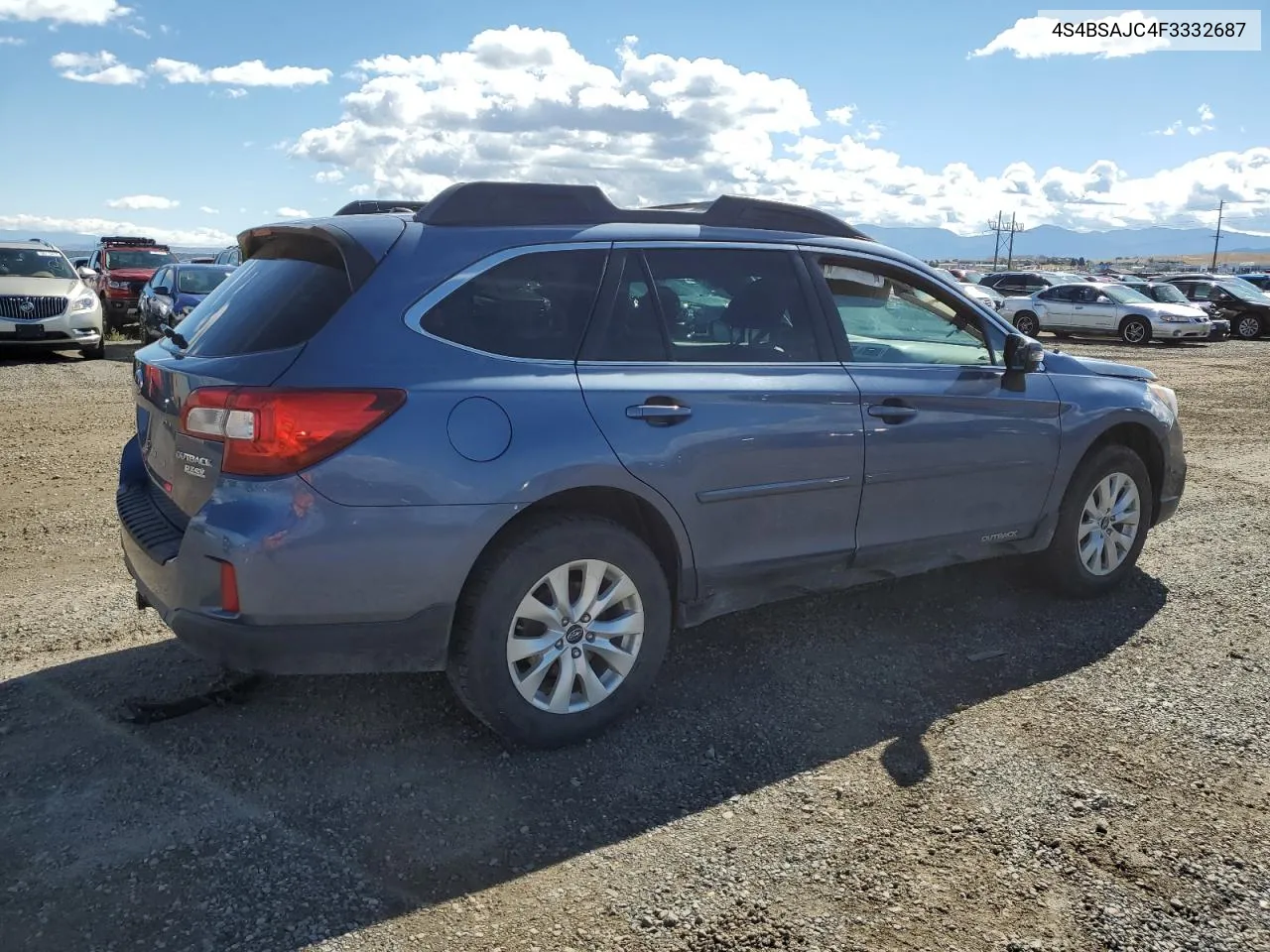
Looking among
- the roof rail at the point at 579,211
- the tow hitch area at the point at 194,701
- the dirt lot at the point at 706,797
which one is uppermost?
the roof rail at the point at 579,211

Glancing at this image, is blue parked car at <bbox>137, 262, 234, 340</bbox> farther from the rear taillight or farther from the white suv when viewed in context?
the rear taillight

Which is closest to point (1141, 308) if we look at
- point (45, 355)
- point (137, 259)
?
point (45, 355)

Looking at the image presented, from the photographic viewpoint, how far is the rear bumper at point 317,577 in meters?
3.07

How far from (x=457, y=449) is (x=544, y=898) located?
4.34 ft

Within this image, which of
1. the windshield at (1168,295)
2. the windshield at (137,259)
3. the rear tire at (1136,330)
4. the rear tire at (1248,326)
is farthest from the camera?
the rear tire at (1248,326)

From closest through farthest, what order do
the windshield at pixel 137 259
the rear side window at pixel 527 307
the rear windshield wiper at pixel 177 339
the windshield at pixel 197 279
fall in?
the rear side window at pixel 527 307 → the rear windshield wiper at pixel 177 339 → the windshield at pixel 197 279 → the windshield at pixel 137 259

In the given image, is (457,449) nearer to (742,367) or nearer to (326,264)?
(326,264)

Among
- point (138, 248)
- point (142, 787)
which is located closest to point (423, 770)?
point (142, 787)

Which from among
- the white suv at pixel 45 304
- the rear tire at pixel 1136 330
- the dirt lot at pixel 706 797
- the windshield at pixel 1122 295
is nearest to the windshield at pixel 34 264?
the white suv at pixel 45 304

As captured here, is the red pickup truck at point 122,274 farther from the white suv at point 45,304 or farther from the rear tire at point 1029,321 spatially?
the rear tire at point 1029,321

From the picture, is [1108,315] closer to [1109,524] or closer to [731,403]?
[1109,524]

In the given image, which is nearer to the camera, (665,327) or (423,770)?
(423,770)

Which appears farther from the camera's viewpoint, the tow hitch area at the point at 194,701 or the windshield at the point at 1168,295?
the windshield at the point at 1168,295

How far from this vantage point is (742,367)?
3.89 meters
